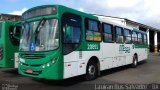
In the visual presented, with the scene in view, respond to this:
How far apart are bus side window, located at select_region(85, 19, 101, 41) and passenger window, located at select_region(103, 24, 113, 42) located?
0.68 meters

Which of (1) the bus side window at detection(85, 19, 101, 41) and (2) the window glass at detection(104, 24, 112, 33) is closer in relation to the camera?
(1) the bus side window at detection(85, 19, 101, 41)

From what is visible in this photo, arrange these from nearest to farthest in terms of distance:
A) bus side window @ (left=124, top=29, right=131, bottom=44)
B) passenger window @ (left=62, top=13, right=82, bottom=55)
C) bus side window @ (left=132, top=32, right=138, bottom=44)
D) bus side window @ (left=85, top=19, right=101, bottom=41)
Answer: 1. passenger window @ (left=62, top=13, right=82, bottom=55)
2. bus side window @ (left=85, top=19, right=101, bottom=41)
3. bus side window @ (left=124, top=29, right=131, bottom=44)
4. bus side window @ (left=132, top=32, right=138, bottom=44)

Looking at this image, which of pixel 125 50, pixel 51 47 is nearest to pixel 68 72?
pixel 51 47

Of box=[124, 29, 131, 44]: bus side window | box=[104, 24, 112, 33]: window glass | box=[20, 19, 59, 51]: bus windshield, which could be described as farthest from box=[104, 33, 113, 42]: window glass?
box=[20, 19, 59, 51]: bus windshield

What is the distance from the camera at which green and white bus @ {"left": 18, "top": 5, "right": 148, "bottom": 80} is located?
9.27 meters

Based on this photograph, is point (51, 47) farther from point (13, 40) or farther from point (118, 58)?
point (118, 58)

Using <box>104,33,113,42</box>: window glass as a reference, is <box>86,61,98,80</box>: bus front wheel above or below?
Result: below

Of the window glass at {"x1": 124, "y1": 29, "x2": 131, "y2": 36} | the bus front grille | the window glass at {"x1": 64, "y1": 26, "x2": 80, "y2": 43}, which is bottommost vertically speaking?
the bus front grille

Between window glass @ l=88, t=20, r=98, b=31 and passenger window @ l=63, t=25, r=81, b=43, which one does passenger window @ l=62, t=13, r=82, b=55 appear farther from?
window glass @ l=88, t=20, r=98, b=31

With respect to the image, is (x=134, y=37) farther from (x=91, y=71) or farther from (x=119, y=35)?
(x=91, y=71)

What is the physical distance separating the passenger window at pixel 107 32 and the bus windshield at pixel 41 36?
3.93 m

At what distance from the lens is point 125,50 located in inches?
617

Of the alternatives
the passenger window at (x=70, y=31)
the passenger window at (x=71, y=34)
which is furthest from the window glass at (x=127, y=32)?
the passenger window at (x=71, y=34)

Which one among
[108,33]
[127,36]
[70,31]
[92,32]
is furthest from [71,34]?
[127,36]
